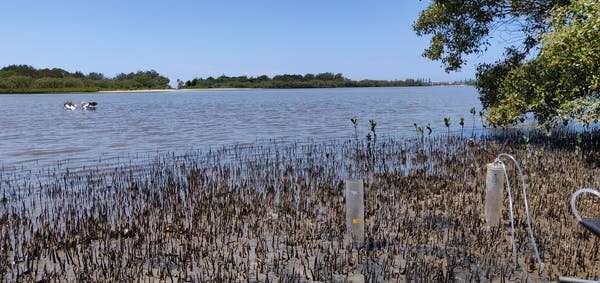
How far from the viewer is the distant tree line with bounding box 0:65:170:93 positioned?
455 ft

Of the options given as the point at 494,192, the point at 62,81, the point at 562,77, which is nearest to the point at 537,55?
the point at 562,77

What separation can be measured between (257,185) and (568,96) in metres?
7.95

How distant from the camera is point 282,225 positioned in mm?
8031

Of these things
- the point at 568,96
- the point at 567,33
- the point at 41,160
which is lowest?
the point at 41,160

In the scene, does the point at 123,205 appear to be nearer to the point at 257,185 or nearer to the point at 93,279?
the point at 257,185

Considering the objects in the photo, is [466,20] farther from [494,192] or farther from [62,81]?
[62,81]

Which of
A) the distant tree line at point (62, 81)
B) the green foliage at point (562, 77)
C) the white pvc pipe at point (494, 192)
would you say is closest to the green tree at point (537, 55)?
the green foliage at point (562, 77)

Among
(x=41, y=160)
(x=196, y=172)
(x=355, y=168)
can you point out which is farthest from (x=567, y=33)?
(x=41, y=160)

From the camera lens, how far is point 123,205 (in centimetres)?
970

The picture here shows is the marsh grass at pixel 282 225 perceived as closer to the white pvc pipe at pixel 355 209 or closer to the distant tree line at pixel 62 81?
the white pvc pipe at pixel 355 209

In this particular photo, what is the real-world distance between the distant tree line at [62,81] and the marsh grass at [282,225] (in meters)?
140

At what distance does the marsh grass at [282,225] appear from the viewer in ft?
20.0

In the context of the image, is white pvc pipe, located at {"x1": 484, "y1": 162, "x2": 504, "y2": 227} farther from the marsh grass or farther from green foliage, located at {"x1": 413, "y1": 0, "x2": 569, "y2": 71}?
green foliage, located at {"x1": 413, "y1": 0, "x2": 569, "y2": 71}

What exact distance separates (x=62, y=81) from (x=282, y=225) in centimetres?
14995
